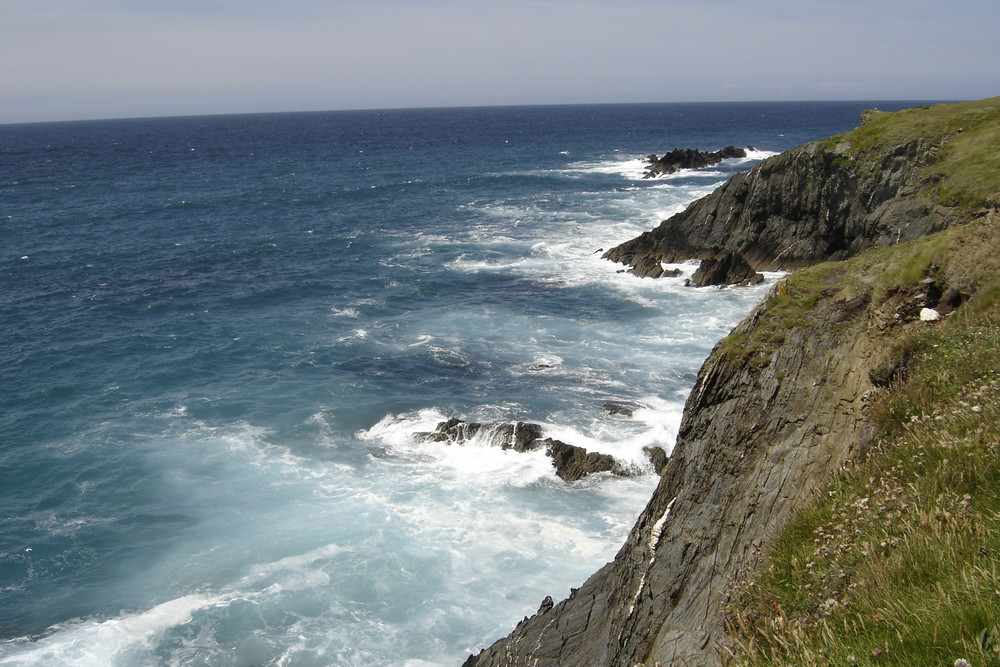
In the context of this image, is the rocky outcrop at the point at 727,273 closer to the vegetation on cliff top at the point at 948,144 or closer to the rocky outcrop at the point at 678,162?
the vegetation on cliff top at the point at 948,144

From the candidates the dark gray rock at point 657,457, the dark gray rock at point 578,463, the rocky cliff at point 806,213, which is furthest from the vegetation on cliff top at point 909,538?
the rocky cliff at point 806,213

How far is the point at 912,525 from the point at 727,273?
123 ft

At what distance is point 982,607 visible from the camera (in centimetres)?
463

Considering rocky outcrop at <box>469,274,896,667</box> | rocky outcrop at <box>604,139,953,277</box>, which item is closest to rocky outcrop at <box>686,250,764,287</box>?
rocky outcrop at <box>604,139,953,277</box>

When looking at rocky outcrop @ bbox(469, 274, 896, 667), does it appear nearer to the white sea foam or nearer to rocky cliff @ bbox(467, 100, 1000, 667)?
rocky cliff @ bbox(467, 100, 1000, 667)

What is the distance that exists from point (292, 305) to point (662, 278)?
2236cm

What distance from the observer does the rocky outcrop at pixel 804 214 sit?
34.5 m

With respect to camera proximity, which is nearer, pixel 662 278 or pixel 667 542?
pixel 667 542

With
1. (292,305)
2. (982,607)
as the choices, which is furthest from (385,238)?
(982,607)

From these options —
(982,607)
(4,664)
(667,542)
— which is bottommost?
(4,664)

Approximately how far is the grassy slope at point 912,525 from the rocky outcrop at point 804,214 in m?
21.3

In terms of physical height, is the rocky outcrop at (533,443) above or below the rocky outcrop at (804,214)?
below

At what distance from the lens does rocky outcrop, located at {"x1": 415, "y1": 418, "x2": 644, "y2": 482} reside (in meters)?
22.8

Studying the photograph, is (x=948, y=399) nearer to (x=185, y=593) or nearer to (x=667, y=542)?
(x=667, y=542)
